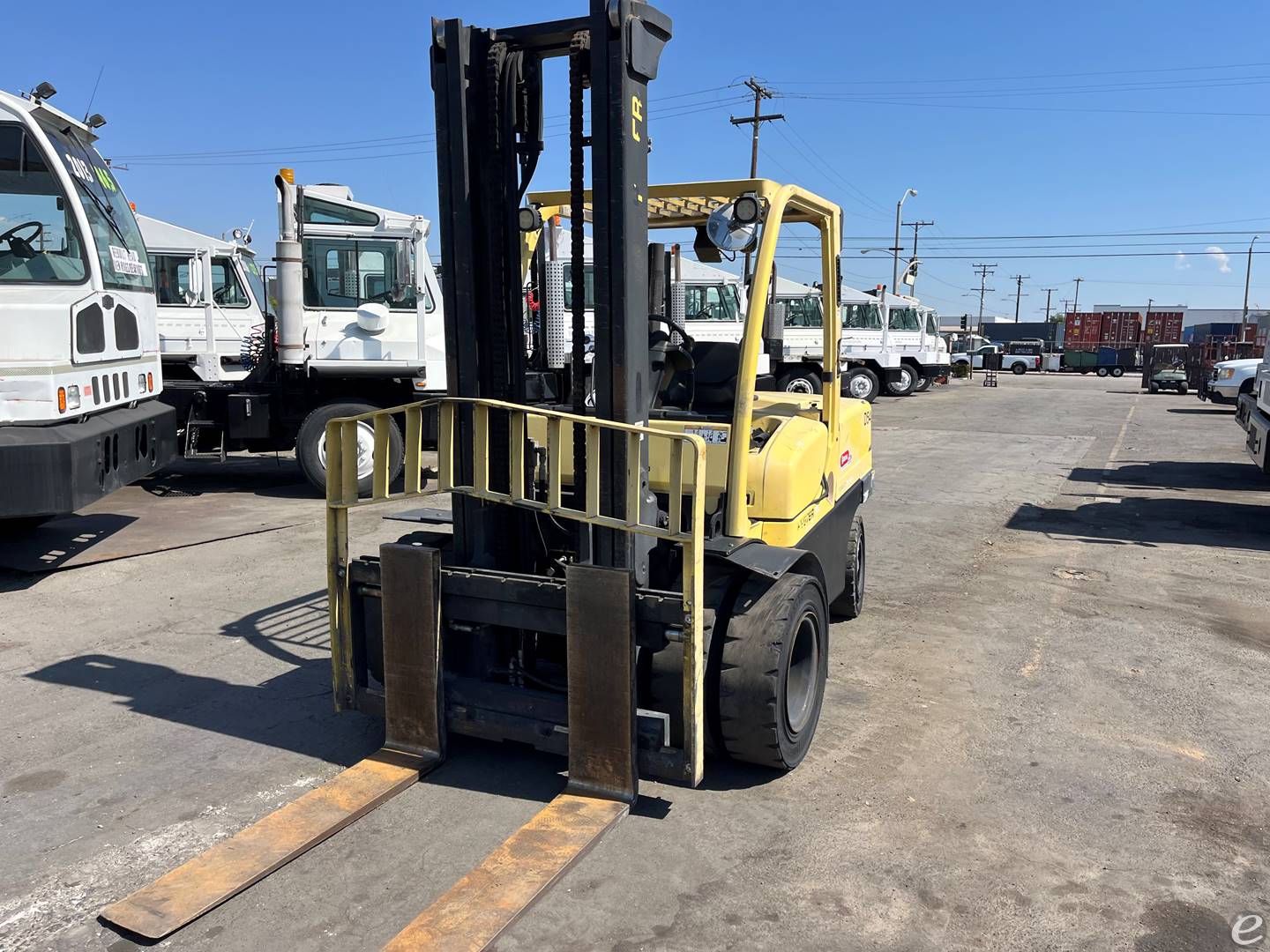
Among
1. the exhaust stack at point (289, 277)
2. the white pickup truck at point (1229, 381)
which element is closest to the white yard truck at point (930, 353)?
the white pickup truck at point (1229, 381)

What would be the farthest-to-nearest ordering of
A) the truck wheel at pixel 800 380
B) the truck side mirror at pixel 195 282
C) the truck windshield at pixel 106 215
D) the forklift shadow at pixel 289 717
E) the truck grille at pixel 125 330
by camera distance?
the truck wheel at pixel 800 380 → the truck side mirror at pixel 195 282 → the truck grille at pixel 125 330 → the truck windshield at pixel 106 215 → the forklift shadow at pixel 289 717

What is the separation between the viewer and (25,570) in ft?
23.4

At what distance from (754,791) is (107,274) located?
6.15 metres

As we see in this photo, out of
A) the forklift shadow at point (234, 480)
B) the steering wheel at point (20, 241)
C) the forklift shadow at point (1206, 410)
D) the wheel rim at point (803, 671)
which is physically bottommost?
the forklift shadow at point (1206, 410)

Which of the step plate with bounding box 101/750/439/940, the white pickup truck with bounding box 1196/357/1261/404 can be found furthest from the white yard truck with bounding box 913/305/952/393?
the step plate with bounding box 101/750/439/940

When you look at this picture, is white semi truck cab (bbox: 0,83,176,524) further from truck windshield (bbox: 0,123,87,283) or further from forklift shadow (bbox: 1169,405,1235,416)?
forklift shadow (bbox: 1169,405,1235,416)

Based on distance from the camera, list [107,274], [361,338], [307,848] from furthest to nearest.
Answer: [361,338] → [107,274] → [307,848]

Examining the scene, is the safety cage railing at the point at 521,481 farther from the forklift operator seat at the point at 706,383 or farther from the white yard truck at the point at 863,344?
the white yard truck at the point at 863,344

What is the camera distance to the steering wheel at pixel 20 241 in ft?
21.0

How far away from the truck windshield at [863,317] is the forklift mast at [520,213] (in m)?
25.0

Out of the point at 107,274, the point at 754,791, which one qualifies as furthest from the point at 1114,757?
the point at 107,274

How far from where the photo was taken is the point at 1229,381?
79.8 ft

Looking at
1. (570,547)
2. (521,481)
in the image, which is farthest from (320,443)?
(521,481)

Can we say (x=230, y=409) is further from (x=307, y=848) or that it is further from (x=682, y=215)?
(x=307, y=848)
